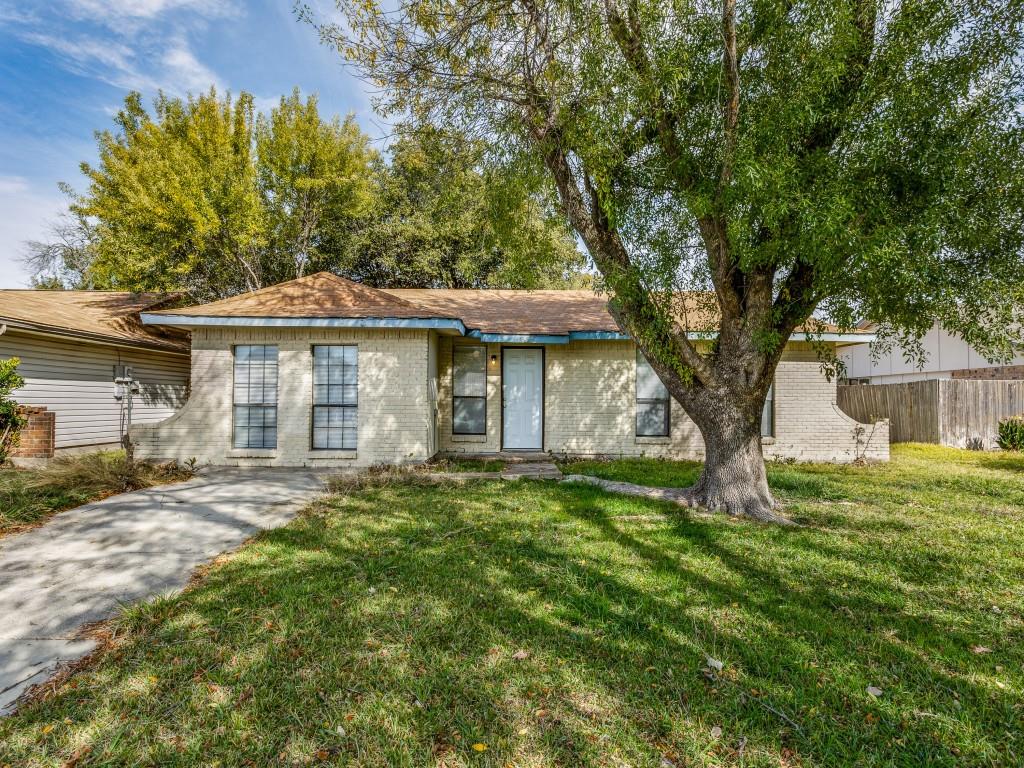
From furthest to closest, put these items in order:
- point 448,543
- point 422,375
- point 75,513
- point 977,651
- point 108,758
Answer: point 422,375 → point 75,513 → point 448,543 → point 977,651 → point 108,758

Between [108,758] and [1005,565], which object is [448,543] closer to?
[108,758]

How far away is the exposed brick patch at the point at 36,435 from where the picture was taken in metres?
8.48

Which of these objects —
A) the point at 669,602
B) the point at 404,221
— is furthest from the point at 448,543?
the point at 404,221

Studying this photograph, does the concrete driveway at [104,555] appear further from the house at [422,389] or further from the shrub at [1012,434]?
the shrub at [1012,434]

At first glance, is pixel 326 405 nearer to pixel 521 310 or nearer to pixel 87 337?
pixel 521 310

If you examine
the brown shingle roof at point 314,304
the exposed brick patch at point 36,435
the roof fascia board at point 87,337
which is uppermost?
the brown shingle roof at point 314,304

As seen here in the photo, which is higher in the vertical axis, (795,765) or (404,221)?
(404,221)

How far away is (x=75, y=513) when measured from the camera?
554cm

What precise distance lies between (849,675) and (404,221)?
764 inches

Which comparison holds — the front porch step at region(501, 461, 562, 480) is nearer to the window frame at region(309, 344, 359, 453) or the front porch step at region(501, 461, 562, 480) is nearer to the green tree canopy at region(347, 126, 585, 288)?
the window frame at region(309, 344, 359, 453)

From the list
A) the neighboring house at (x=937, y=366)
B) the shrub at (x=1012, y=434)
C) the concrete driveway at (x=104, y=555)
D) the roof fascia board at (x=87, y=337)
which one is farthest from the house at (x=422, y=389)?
the neighboring house at (x=937, y=366)

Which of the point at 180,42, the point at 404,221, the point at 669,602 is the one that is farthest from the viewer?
the point at 404,221

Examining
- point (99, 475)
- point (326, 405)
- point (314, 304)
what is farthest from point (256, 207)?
point (99, 475)

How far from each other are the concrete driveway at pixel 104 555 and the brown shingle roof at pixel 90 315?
5.33m
